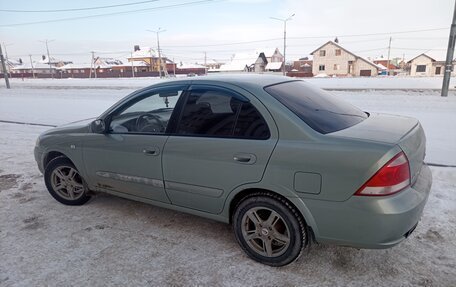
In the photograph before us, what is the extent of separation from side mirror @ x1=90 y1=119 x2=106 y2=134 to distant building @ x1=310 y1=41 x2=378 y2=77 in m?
59.0

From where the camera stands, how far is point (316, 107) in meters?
3.00

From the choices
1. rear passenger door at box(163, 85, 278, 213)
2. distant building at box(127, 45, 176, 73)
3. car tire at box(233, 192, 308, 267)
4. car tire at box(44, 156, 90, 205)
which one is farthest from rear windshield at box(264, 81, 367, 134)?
distant building at box(127, 45, 176, 73)

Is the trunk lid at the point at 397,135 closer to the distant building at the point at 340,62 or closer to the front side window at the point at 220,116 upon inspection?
the front side window at the point at 220,116

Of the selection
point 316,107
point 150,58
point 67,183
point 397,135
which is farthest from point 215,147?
point 150,58

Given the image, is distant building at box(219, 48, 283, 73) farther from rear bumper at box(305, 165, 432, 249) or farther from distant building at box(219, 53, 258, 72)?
rear bumper at box(305, 165, 432, 249)

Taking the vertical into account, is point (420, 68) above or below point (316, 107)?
below

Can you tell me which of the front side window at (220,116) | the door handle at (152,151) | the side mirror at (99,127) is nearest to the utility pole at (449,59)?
the front side window at (220,116)

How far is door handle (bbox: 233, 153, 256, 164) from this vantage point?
8.96 ft

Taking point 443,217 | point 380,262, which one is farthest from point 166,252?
point 443,217

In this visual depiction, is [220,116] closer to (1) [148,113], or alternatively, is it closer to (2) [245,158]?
(2) [245,158]

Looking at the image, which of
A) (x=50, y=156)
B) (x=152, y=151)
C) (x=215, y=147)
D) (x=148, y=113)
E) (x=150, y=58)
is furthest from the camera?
(x=150, y=58)

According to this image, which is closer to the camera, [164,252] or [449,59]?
[164,252]

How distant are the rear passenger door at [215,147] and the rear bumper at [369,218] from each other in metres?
0.60

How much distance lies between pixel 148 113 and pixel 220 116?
120 cm
